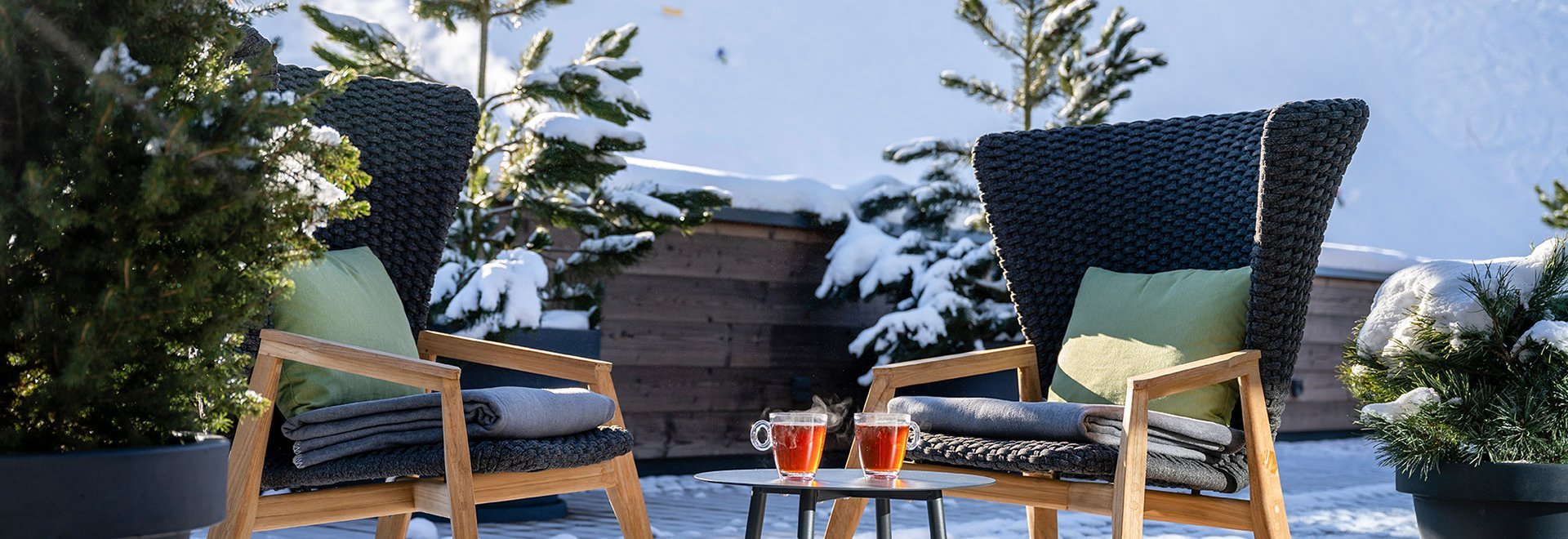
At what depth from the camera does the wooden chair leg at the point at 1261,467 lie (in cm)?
195

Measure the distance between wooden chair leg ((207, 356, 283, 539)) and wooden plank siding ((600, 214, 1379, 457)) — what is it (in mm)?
2437

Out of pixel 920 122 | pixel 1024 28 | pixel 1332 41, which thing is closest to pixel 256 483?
pixel 1024 28

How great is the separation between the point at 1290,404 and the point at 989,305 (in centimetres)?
288

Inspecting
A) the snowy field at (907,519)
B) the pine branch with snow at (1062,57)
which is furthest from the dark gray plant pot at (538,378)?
the pine branch with snow at (1062,57)

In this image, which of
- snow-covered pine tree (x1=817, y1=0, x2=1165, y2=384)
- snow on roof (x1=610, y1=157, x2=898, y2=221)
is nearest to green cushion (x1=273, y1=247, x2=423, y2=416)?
snow on roof (x1=610, y1=157, x2=898, y2=221)

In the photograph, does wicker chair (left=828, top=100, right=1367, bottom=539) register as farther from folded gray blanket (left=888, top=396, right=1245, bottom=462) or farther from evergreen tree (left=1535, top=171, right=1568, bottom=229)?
evergreen tree (left=1535, top=171, right=1568, bottom=229)

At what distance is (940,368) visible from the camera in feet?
7.52

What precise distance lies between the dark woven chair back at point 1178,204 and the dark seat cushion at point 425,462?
1164 mm

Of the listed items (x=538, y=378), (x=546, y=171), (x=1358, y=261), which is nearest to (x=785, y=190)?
(x=546, y=171)

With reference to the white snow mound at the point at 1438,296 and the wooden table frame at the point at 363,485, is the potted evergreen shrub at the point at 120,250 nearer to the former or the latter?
the wooden table frame at the point at 363,485

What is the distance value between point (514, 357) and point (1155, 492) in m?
1.06

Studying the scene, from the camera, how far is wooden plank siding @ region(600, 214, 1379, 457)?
170 inches

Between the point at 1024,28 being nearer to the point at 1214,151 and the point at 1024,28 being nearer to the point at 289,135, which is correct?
the point at 1214,151

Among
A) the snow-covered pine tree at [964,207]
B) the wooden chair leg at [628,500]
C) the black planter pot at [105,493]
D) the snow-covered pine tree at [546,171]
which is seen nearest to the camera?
the black planter pot at [105,493]
